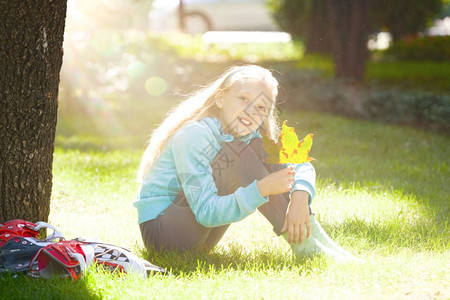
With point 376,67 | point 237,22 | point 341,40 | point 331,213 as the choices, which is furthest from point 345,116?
point 237,22

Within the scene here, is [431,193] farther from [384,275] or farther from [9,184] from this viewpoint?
[9,184]

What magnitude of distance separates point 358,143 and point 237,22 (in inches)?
1043

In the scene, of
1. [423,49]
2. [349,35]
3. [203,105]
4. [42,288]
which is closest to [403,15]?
[423,49]

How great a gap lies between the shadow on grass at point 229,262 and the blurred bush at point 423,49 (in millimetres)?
14162

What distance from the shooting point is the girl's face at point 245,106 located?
333 cm

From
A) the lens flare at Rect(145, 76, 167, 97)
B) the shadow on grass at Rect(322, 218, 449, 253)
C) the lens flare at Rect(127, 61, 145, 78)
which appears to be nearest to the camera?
the shadow on grass at Rect(322, 218, 449, 253)

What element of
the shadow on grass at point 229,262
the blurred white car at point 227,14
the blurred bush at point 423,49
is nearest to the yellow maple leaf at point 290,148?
the shadow on grass at point 229,262

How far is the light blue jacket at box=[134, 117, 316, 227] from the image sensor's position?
3020mm

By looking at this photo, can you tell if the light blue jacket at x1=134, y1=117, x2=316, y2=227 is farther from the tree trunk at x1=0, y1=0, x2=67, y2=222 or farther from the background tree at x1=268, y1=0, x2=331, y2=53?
the background tree at x1=268, y1=0, x2=331, y2=53

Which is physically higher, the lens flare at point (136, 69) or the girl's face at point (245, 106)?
the girl's face at point (245, 106)

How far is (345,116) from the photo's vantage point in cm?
921

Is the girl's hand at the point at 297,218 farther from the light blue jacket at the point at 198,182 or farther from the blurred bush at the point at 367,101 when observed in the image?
the blurred bush at the point at 367,101

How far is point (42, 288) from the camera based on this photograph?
2.86 metres

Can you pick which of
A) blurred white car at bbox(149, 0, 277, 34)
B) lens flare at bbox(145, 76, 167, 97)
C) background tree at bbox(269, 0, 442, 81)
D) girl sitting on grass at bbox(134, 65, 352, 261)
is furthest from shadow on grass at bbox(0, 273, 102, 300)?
blurred white car at bbox(149, 0, 277, 34)
